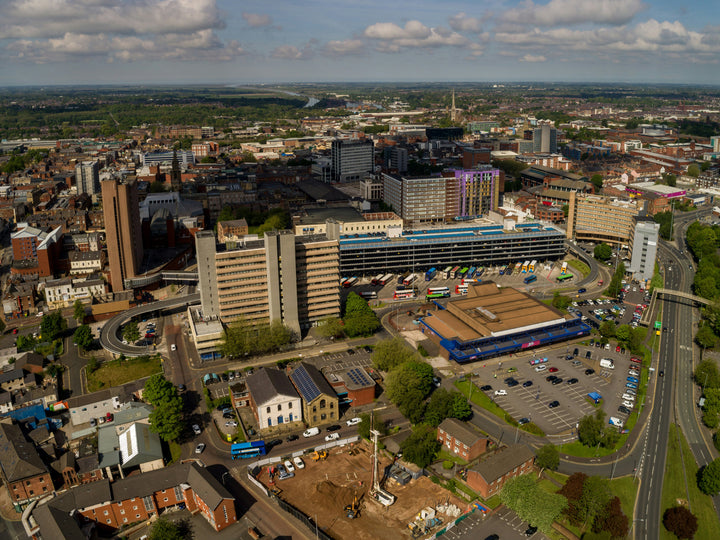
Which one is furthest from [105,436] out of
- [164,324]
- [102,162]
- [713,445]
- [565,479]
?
[102,162]

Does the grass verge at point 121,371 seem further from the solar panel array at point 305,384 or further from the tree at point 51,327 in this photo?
the solar panel array at point 305,384

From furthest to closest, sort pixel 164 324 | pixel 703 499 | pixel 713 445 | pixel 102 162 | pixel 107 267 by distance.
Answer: pixel 102 162
pixel 107 267
pixel 164 324
pixel 713 445
pixel 703 499

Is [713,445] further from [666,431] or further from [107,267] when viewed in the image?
[107,267]

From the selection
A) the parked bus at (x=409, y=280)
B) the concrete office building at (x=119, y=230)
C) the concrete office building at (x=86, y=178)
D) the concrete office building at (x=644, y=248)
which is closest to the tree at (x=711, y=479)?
the parked bus at (x=409, y=280)

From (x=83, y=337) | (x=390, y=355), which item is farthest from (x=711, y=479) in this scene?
(x=83, y=337)

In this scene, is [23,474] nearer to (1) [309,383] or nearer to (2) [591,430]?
(1) [309,383]

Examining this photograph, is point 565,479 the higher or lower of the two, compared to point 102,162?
lower

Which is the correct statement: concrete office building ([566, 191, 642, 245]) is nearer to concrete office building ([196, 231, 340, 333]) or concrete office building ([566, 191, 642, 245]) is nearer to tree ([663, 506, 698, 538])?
concrete office building ([196, 231, 340, 333])
